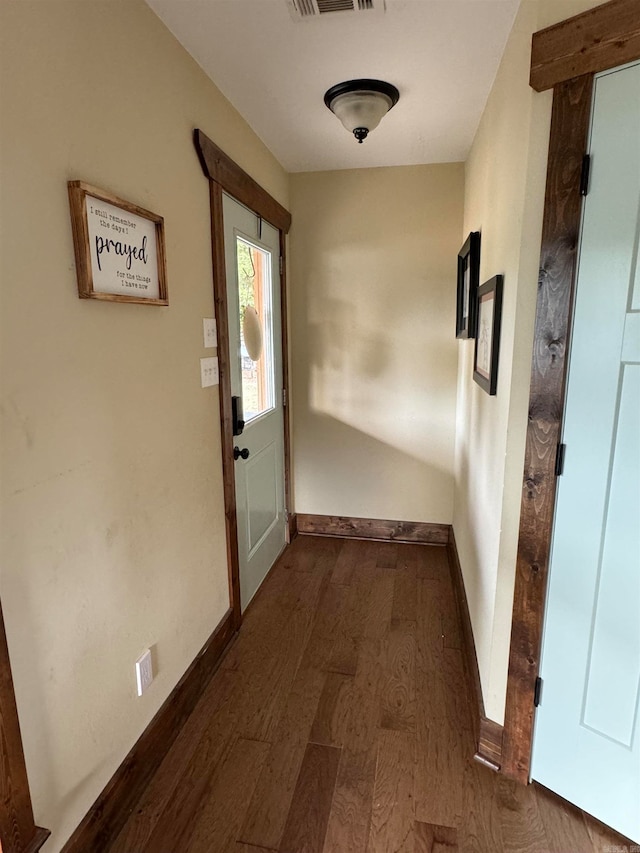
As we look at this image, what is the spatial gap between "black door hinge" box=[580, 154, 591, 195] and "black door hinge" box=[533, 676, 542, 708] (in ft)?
4.55

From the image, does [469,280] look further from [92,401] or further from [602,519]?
[92,401]

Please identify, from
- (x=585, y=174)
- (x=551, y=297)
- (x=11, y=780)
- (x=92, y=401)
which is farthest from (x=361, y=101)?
(x=11, y=780)

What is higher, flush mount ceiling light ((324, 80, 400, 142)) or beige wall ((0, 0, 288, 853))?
flush mount ceiling light ((324, 80, 400, 142))

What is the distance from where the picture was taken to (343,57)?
171cm

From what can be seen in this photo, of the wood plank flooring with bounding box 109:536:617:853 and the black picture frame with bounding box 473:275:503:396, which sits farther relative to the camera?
the black picture frame with bounding box 473:275:503:396

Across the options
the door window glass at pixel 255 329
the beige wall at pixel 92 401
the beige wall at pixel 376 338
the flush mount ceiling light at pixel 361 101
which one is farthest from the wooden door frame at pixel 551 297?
the beige wall at pixel 376 338

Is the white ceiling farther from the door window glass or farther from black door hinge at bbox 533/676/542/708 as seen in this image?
black door hinge at bbox 533/676/542/708

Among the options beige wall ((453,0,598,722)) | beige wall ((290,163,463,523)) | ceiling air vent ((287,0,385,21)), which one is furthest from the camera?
beige wall ((290,163,463,523))

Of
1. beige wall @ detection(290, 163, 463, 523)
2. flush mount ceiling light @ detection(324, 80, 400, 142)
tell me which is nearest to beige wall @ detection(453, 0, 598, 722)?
flush mount ceiling light @ detection(324, 80, 400, 142)

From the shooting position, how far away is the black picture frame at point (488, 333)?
1573mm

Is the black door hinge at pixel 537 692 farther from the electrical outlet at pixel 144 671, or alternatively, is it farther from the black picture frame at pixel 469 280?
the black picture frame at pixel 469 280

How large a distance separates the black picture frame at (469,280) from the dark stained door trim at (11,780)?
6.61 feet

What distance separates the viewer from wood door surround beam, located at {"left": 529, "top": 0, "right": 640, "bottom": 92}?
42.0 inches

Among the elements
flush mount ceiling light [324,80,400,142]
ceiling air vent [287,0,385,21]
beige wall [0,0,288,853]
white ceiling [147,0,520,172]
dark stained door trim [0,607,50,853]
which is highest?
white ceiling [147,0,520,172]
